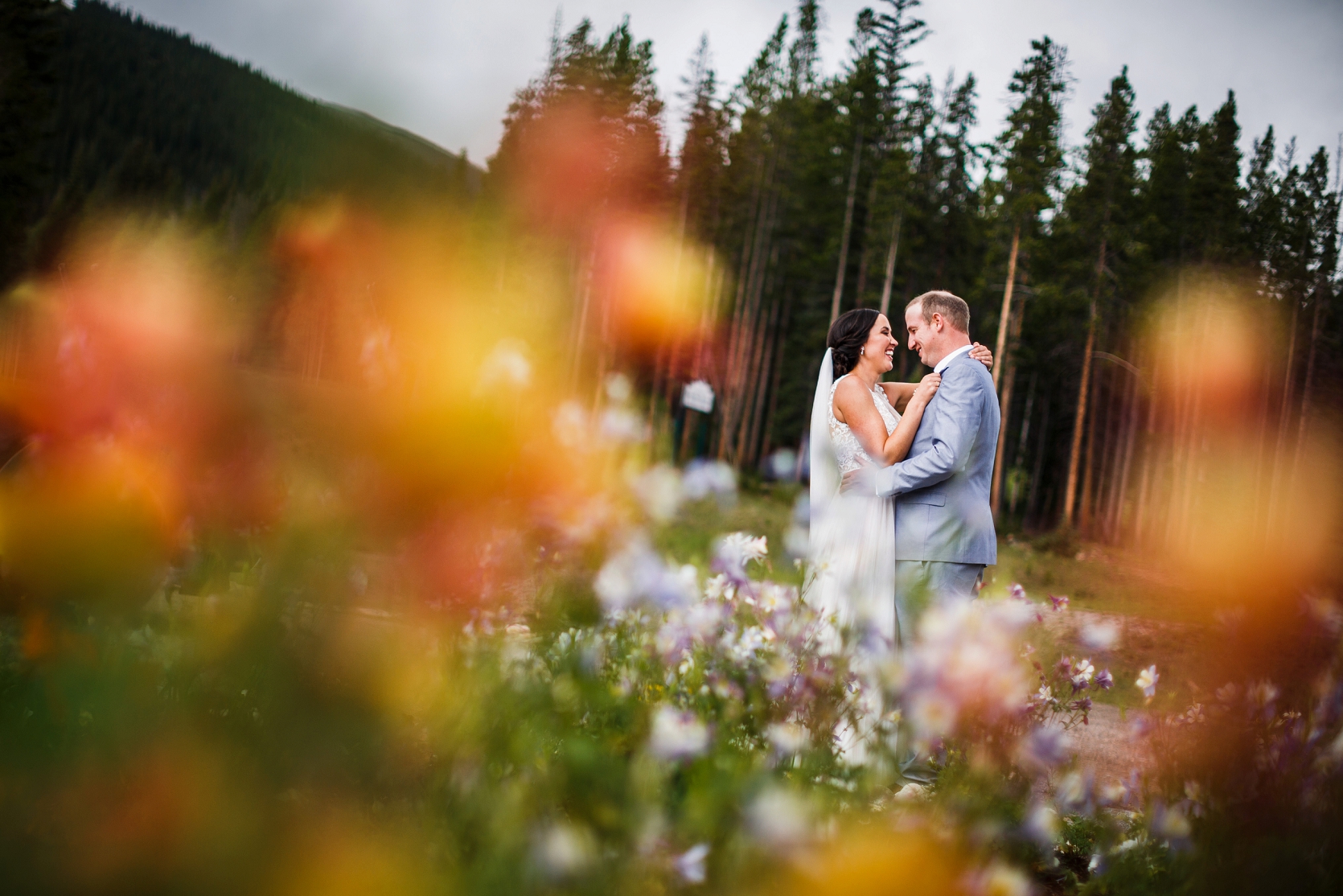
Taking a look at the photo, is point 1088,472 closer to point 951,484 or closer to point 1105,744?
point 1105,744

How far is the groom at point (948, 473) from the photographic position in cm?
361

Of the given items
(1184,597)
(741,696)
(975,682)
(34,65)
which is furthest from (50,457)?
(34,65)

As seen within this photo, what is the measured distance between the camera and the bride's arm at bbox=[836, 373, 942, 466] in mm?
3717

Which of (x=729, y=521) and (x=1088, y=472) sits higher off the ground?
(x=1088, y=472)

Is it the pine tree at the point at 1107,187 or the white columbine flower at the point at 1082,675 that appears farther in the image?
the pine tree at the point at 1107,187

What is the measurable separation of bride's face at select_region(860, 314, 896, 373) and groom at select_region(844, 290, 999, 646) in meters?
0.13

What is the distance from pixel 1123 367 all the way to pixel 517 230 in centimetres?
2639

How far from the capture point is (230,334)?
3.07 m

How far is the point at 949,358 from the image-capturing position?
3.80 m

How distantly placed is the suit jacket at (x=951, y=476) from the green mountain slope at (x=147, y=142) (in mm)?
28309

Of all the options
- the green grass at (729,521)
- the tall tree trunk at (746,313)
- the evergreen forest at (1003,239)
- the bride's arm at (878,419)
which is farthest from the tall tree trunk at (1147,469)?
the bride's arm at (878,419)

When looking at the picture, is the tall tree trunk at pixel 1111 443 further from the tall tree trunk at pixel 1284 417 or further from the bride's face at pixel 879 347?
the bride's face at pixel 879 347

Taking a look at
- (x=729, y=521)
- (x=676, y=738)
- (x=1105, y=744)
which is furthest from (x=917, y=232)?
(x=676, y=738)

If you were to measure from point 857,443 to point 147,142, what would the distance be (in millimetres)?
93651
